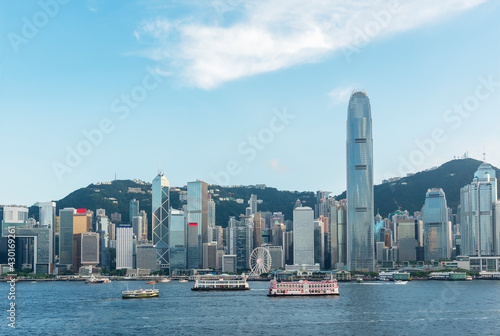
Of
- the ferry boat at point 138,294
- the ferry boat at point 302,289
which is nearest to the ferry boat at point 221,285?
the ferry boat at point 138,294

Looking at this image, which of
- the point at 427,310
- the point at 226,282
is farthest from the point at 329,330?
the point at 226,282

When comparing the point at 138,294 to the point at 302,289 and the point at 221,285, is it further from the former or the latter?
the point at 302,289

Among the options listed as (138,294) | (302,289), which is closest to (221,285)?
(138,294)

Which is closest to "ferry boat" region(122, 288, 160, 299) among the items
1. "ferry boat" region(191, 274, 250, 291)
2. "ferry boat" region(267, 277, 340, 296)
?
"ferry boat" region(191, 274, 250, 291)

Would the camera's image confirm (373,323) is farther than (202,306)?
No

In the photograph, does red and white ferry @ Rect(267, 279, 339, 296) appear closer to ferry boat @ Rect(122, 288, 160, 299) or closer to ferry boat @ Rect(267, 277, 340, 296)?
ferry boat @ Rect(267, 277, 340, 296)

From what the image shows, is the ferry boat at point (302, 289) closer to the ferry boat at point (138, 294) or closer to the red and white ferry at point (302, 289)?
the red and white ferry at point (302, 289)

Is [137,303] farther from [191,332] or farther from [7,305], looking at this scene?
[191,332]

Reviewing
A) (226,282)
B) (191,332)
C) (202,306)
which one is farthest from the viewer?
(226,282)

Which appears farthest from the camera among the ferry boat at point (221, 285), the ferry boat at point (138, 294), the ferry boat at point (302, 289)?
the ferry boat at point (221, 285)

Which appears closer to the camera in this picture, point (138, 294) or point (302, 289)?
point (138, 294)

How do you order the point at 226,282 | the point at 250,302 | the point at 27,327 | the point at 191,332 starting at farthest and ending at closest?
the point at 226,282 → the point at 250,302 → the point at 27,327 → the point at 191,332
